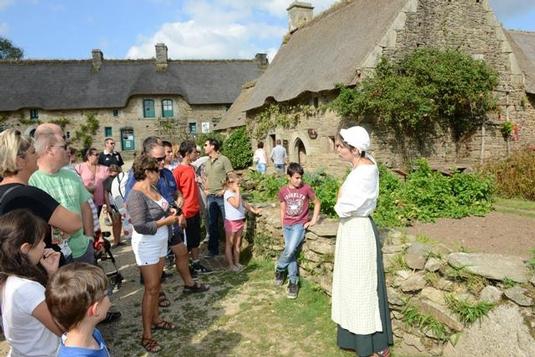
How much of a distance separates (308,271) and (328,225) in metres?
0.74

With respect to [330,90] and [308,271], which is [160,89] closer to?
[330,90]

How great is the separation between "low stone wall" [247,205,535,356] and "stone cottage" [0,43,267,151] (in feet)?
101

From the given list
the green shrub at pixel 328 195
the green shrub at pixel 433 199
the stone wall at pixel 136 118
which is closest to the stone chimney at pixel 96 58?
the stone wall at pixel 136 118

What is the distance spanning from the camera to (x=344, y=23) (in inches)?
599

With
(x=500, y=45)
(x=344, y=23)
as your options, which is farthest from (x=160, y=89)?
(x=500, y=45)

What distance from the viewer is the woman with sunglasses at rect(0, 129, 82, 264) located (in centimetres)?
260

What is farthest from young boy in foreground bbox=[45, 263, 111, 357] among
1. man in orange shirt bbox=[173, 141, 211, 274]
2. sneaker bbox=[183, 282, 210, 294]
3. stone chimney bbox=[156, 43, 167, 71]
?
stone chimney bbox=[156, 43, 167, 71]

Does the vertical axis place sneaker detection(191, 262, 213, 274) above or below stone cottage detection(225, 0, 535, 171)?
below

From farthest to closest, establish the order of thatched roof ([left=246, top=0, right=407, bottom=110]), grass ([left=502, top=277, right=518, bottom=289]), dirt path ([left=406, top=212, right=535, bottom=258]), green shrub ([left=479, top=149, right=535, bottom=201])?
1. thatched roof ([left=246, top=0, right=407, bottom=110])
2. green shrub ([left=479, top=149, right=535, bottom=201])
3. dirt path ([left=406, top=212, right=535, bottom=258])
4. grass ([left=502, top=277, right=518, bottom=289])

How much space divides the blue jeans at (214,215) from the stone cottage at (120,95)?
1101 inches

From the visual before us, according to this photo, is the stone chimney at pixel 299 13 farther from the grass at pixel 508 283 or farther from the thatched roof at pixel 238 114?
the grass at pixel 508 283

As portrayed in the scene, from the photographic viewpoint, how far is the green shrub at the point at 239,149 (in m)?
19.4

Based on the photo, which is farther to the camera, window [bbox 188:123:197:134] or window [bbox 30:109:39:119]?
window [bbox 188:123:197:134]

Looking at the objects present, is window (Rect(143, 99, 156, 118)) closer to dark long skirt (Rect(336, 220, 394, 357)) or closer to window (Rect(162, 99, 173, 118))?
window (Rect(162, 99, 173, 118))
